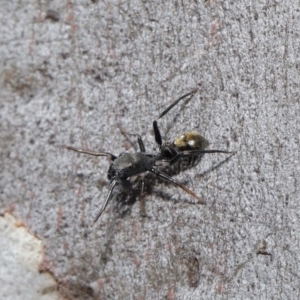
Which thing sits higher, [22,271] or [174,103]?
[174,103]

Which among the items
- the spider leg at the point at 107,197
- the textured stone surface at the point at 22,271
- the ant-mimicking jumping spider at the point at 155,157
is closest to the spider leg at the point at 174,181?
the ant-mimicking jumping spider at the point at 155,157

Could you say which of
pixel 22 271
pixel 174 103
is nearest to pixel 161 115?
pixel 174 103

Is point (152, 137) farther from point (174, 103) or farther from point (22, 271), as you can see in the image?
point (22, 271)

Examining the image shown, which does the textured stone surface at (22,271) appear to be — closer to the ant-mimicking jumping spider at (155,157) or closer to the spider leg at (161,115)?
the ant-mimicking jumping spider at (155,157)

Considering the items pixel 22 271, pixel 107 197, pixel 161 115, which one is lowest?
pixel 22 271

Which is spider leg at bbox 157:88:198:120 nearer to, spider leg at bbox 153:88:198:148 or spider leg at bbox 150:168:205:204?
spider leg at bbox 153:88:198:148

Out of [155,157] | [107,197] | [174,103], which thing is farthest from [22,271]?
[174,103]
